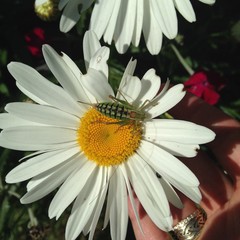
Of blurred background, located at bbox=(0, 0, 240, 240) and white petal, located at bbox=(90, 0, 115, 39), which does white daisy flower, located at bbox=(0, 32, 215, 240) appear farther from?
blurred background, located at bbox=(0, 0, 240, 240)

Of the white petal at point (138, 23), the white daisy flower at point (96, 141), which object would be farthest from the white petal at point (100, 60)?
the white petal at point (138, 23)

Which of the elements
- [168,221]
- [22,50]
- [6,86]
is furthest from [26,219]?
[168,221]

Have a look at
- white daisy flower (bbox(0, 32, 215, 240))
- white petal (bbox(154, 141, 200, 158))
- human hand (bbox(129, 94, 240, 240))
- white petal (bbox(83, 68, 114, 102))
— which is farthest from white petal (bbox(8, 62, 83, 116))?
human hand (bbox(129, 94, 240, 240))

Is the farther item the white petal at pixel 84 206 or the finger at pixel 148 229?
the finger at pixel 148 229

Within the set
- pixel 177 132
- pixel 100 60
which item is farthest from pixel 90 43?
pixel 177 132

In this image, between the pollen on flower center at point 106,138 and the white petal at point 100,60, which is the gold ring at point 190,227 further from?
the white petal at point 100,60
